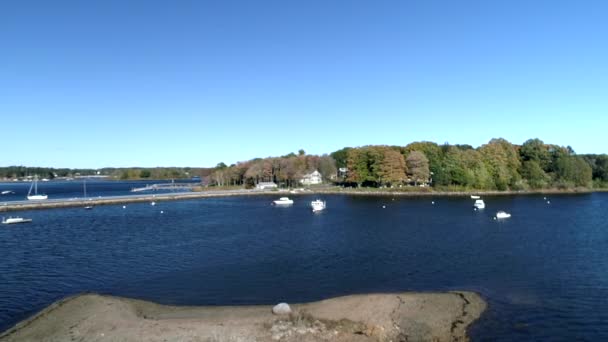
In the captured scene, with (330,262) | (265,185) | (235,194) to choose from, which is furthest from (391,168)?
(330,262)

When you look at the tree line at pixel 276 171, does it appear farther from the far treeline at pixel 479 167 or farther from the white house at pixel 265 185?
the far treeline at pixel 479 167

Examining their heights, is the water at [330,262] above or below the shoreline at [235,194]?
below

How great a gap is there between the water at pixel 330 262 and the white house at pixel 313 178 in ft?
237

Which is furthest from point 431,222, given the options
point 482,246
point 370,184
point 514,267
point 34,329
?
point 370,184

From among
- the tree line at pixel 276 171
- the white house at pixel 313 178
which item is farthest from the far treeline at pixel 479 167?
the white house at pixel 313 178

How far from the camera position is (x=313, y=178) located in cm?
13375

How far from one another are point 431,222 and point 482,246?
1472cm

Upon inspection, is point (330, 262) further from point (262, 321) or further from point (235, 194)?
point (235, 194)

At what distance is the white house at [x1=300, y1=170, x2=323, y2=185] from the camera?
12929cm

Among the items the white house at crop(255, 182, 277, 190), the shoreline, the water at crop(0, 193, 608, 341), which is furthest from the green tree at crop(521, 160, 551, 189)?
the white house at crop(255, 182, 277, 190)

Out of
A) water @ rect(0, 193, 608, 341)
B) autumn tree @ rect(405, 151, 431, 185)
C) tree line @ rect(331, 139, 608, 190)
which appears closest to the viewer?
water @ rect(0, 193, 608, 341)

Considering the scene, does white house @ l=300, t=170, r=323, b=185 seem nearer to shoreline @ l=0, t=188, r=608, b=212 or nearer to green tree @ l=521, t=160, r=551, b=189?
shoreline @ l=0, t=188, r=608, b=212

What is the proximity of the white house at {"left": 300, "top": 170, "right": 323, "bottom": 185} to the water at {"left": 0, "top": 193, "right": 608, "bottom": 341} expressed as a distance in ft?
237

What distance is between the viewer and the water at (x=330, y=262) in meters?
21.7
